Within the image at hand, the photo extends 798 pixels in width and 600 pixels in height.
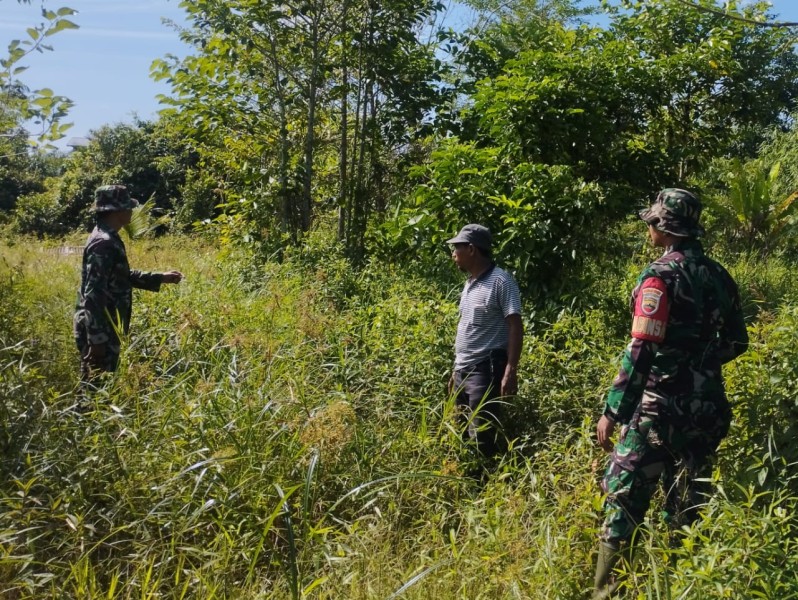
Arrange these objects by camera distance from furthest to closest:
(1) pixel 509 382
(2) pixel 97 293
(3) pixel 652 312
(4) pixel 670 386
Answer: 1. (2) pixel 97 293
2. (1) pixel 509 382
3. (4) pixel 670 386
4. (3) pixel 652 312

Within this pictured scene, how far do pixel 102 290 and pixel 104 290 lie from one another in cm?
1

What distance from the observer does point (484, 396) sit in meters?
3.47

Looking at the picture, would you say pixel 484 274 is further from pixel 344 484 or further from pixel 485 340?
pixel 344 484

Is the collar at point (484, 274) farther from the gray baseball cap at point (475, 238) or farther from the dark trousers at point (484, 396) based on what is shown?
the dark trousers at point (484, 396)

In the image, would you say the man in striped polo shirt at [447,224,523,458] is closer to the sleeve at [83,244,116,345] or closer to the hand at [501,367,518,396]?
the hand at [501,367,518,396]

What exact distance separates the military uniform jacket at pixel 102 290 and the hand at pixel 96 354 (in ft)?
0.09

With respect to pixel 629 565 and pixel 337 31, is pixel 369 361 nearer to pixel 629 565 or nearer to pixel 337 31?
pixel 629 565

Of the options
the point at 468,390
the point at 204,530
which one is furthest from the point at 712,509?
the point at 204,530

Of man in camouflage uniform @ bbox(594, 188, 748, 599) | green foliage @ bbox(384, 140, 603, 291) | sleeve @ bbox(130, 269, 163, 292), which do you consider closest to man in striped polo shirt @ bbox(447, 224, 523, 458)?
man in camouflage uniform @ bbox(594, 188, 748, 599)

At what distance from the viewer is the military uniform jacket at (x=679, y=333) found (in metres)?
2.49

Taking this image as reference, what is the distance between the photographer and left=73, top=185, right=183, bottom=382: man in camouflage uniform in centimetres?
399

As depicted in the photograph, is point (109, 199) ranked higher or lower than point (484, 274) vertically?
higher

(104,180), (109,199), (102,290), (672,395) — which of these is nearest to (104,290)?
(102,290)

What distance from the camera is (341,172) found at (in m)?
8.02
